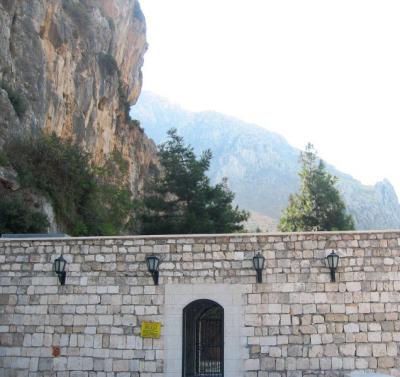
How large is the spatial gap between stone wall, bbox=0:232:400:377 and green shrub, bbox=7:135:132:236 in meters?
8.82

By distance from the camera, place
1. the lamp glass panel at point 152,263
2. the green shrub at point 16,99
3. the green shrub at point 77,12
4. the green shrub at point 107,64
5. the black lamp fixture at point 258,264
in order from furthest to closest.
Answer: the green shrub at point 107,64
the green shrub at point 77,12
the green shrub at point 16,99
the lamp glass panel at point 152,263
the black lamp fixture at point 258,264

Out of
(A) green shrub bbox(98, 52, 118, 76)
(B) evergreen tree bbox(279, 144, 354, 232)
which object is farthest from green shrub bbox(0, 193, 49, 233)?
(B) evergreen tree bbox(279, 144, 354, 232)

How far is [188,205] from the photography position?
84.5 ft

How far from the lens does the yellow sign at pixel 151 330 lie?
456 inches

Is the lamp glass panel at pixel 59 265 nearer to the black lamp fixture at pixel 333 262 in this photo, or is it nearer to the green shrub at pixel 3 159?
the black lamp fixture at pixel 333 262

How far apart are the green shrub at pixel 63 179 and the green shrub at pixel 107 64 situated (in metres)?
14.8

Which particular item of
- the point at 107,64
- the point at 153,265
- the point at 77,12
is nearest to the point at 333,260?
the point at 153,265

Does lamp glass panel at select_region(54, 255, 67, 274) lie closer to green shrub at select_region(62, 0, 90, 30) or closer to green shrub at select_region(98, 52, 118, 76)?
green shrub at select_region(62, 0, 90, 30)

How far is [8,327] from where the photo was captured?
1210cm

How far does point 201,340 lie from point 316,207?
24104 mm

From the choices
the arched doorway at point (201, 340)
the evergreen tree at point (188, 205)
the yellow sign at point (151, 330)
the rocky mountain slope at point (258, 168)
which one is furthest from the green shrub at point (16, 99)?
the rocky mountain slope at point (258, 168)

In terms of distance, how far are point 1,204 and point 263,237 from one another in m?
10.2

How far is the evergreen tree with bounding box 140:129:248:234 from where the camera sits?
2489cm

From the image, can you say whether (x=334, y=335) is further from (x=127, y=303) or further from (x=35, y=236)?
(x=35, y=236)
